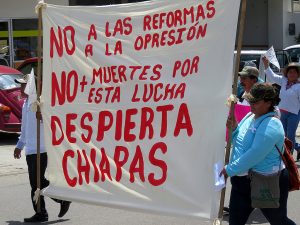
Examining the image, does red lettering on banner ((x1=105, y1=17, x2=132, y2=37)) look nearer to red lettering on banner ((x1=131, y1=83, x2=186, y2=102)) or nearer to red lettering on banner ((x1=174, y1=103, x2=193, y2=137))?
red lettering on banner ((x1=131, y1=83, x2=186, y2=102))

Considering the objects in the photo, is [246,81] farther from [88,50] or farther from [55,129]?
[55,129]

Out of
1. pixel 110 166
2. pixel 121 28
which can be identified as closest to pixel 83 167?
pixel 110 166

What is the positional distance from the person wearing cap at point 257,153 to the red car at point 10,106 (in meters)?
8.39

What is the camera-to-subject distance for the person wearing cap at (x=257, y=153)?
15.5 ft

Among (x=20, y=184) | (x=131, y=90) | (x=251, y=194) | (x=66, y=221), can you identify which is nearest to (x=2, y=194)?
(x=20, y=184)

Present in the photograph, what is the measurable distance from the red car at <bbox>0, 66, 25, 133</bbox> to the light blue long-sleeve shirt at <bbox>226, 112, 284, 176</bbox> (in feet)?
27.9

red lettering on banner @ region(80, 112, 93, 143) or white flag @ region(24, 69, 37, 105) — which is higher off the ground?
white flag @ region(24, 69, 37, 105)

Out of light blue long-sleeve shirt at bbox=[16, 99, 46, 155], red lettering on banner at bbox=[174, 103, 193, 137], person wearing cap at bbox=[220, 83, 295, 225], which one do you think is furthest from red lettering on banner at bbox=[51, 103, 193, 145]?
light blue long-sleeve shirt at bbox=[16, 99, 46, 155]

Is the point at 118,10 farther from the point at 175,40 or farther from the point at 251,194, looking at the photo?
the point at 251,194

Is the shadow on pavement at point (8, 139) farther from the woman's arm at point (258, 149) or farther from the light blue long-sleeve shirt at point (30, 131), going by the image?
the woman's arm at point (258, 149)

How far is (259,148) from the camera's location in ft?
15.4

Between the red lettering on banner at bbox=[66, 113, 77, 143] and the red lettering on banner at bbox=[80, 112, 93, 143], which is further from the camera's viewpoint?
the red lettering on banner at bbox=[66, 113, 77, 143]

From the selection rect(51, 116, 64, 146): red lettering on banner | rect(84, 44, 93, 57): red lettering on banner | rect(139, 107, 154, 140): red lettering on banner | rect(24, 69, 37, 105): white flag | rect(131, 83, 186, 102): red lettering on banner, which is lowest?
rect(51, 116, 64, 146): red lettering on banner

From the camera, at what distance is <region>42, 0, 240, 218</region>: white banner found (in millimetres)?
4828
